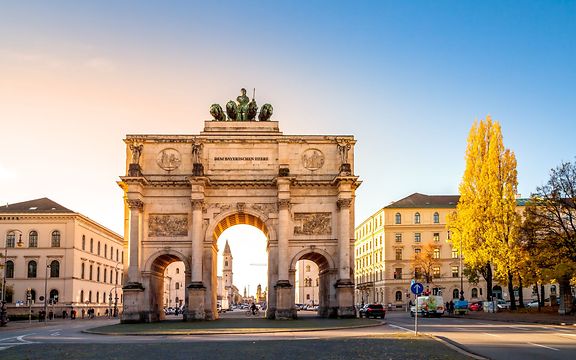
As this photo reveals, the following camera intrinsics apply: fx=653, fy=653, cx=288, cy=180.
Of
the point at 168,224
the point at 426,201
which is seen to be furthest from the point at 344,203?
the point at 426,201

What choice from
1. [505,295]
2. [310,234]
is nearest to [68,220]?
[310,234]

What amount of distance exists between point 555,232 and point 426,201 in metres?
55.2

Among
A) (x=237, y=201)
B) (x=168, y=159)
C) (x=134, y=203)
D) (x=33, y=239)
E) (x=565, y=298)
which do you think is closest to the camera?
(x=134, y=203)

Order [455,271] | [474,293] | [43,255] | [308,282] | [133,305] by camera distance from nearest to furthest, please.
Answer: [133,305]
[43,255]
[474,293]
[455,271]
[308,282]

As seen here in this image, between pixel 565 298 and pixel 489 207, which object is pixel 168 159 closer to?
pixel 489 207

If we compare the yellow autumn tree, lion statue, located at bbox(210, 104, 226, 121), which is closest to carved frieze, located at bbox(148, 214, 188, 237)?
lion statue, located at bbox(210, 104, 226, 121)

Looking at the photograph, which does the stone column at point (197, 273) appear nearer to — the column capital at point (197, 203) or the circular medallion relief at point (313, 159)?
the column capital at point (197, 203)

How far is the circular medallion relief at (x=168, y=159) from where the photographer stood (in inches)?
2046

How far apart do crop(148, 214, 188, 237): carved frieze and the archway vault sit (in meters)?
2.55

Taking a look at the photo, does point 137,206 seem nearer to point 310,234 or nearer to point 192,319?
point 192,319

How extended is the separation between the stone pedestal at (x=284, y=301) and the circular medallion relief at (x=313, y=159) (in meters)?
9.60

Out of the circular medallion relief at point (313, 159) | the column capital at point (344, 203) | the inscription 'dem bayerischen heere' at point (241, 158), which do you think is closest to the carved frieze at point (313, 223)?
the column capital at point (344, 203)

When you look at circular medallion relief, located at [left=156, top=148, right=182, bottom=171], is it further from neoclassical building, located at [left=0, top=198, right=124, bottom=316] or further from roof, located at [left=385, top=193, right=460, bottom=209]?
roof, located at [left=385, top=193, right=460, bottom=209]

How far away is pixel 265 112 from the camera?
5450cm
